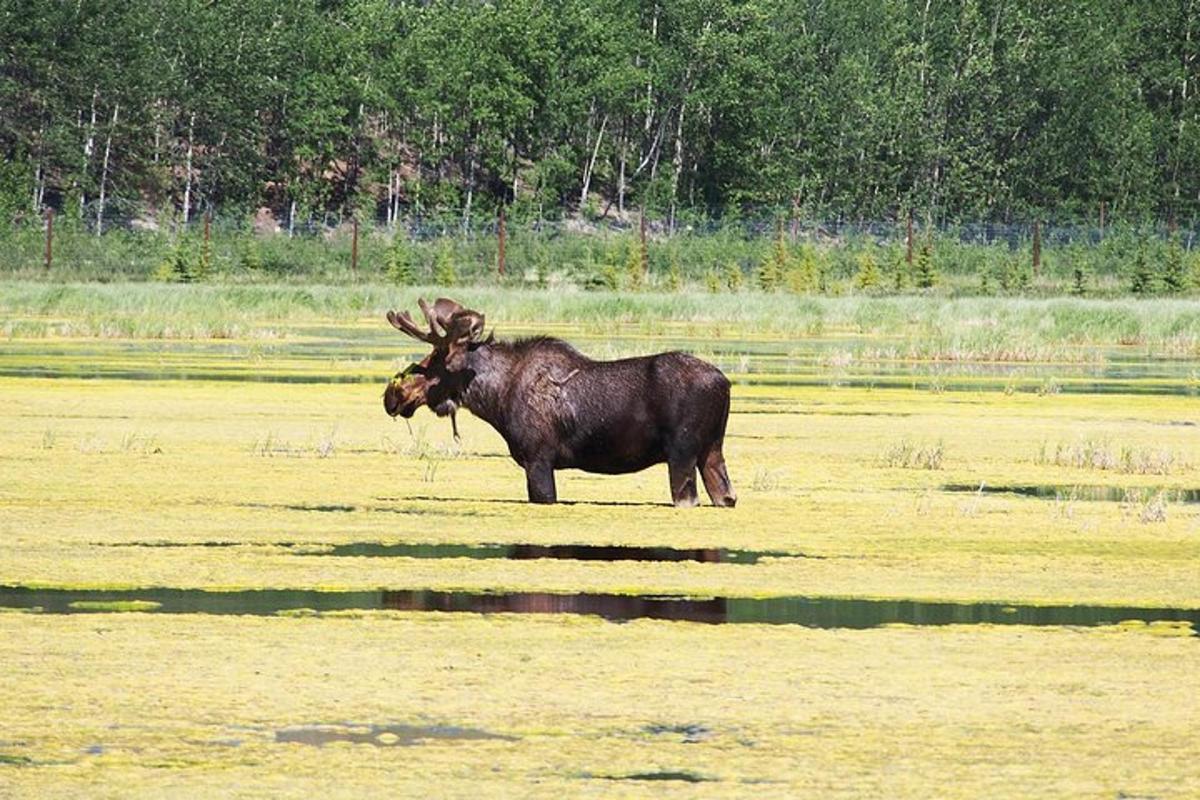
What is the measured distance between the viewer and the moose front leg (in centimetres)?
1780

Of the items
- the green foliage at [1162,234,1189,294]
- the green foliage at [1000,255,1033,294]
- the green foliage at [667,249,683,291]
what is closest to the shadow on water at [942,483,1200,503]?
the green foliage at [667,249,683,291]

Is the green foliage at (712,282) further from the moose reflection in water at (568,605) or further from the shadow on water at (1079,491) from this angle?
the moose reflection in water at (568,605)

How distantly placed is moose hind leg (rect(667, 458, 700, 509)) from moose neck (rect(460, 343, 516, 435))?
1467mm

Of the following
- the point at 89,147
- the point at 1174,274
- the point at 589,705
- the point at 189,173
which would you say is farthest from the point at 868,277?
the point at 589,705

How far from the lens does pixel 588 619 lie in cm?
1255

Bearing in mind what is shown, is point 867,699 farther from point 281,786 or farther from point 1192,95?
point 1192,95

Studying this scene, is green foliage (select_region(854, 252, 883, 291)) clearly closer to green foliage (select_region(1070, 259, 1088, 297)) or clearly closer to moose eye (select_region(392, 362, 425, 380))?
green foliage (select_region(1070, 259, 1088, 297))

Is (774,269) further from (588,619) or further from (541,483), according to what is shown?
(588,619)

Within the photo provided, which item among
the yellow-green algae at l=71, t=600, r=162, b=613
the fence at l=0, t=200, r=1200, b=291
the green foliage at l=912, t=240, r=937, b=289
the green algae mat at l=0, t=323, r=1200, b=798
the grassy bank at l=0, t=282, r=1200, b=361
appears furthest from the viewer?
the fence at l=0, t=200, r=1200, b=291

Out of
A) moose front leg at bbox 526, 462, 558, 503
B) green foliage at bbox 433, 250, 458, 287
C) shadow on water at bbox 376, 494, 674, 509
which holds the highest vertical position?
green foliage at bbox 433, 250, 458, 287

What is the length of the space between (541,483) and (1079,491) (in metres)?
4.72

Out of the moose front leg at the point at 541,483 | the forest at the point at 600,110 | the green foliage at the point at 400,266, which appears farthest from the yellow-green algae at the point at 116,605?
the forest at the point at 600,110

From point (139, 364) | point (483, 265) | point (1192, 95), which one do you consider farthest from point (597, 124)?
point (139, 364)

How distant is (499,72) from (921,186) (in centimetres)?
1926
